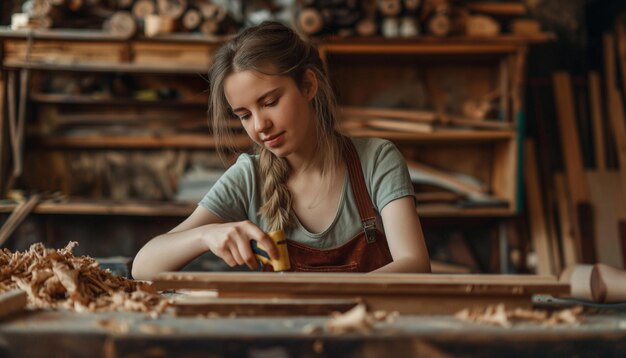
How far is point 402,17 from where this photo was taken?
14.3 feet

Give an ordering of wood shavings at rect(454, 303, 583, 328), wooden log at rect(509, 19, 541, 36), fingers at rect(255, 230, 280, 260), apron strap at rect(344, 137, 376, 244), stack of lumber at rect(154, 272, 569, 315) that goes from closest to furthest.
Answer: wood shavings at rect(454, 303, 583, 328) < stack of lumber at rect(154, 272, 569, 315) < fingers at rect(255, 230, 280, 260) < apron strap at rect(344, 137, 376, 244) < wooden log at rect(509, 19, 541, 36)

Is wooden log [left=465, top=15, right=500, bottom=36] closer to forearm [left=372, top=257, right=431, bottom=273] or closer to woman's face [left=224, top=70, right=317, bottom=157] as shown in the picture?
woman's face [left=224, top=70, right=317, bottom=157]

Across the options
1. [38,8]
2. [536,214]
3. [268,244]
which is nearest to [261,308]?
[268,244]

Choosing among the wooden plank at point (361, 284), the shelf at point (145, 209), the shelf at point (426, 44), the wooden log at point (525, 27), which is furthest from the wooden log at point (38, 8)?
the wooden plank at point (361, 284)

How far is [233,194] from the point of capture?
7.67 feet

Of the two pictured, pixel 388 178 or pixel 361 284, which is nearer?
pixel 361 284


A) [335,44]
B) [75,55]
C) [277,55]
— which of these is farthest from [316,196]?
[75,55]

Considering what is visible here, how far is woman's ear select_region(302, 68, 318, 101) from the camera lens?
2260 millimetres

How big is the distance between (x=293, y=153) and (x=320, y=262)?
0.44m

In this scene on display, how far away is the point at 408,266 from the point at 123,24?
317 centimetres

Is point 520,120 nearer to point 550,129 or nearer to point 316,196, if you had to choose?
point 550,129

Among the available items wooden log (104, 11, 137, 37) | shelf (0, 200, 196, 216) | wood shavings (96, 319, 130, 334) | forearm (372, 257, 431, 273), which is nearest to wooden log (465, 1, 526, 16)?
wooden log (104, 11, 137, 37)

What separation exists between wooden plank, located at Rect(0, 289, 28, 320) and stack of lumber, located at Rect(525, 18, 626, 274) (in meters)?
4.01

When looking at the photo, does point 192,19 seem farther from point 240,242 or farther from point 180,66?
point 240,242
